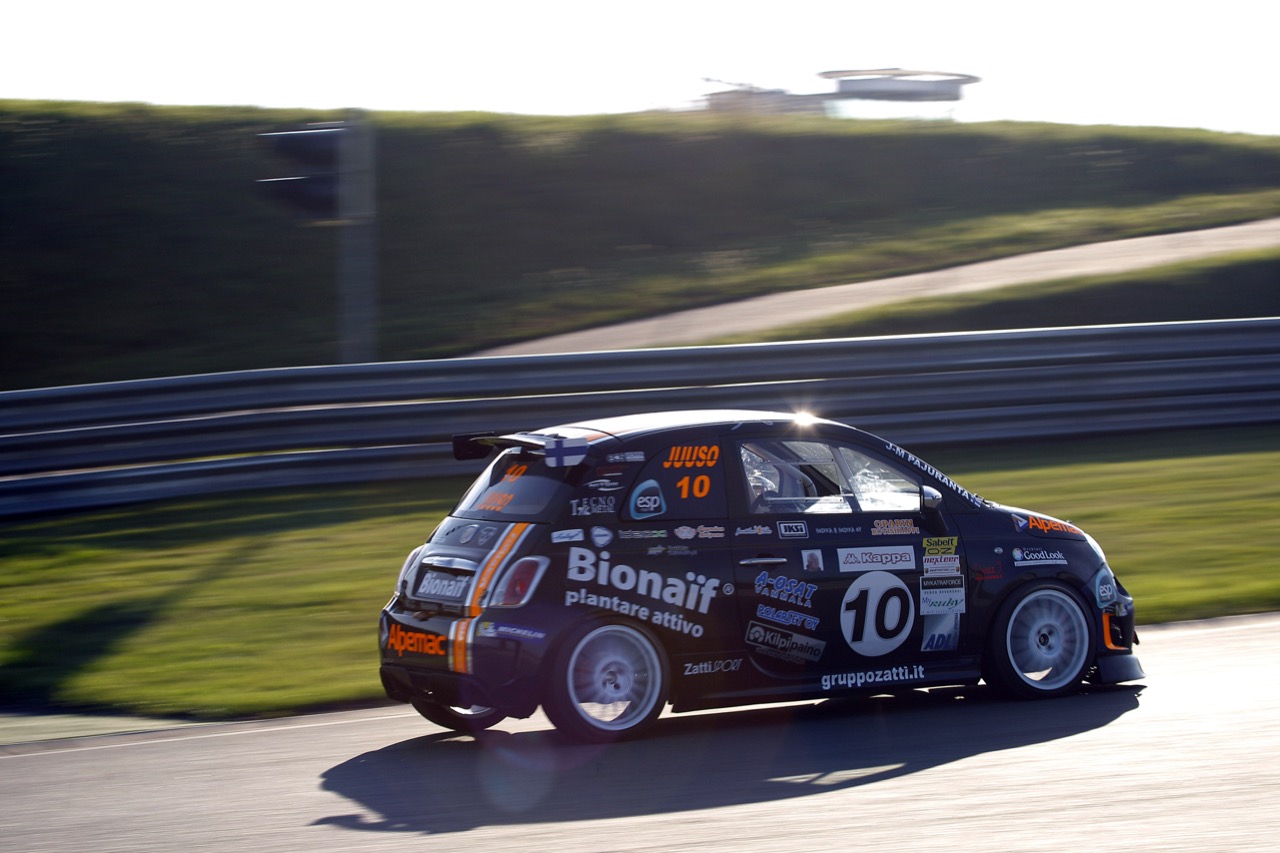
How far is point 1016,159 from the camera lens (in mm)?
29344

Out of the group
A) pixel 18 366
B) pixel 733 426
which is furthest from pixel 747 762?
pixel 18 366

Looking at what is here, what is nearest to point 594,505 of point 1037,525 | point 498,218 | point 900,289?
point 1037,525

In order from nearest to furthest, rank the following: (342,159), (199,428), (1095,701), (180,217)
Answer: (1095,701)
(342,159)
(199,428)
(180,217)

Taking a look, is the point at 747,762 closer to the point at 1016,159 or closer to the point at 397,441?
the point at 397,441

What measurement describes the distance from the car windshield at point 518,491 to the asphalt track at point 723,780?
110 cm

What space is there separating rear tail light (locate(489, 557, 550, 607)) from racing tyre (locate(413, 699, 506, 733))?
734 millimetres

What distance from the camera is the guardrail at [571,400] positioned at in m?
12.0

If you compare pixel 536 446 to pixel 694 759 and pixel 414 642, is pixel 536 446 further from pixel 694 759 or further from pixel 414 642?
pixel 694 759

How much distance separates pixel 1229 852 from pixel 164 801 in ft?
13.5

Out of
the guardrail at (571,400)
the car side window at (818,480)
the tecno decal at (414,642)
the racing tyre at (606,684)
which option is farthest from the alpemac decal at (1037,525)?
the guardrail at (571,400)

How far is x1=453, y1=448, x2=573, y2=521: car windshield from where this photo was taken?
6547 millimetres

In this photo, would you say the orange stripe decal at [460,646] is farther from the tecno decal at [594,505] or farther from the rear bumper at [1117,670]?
the rear bumper at [1117,670]

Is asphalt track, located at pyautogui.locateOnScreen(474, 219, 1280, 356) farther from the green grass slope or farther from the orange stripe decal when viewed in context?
the orange stripe decal

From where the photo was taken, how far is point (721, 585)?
663 centimetres
